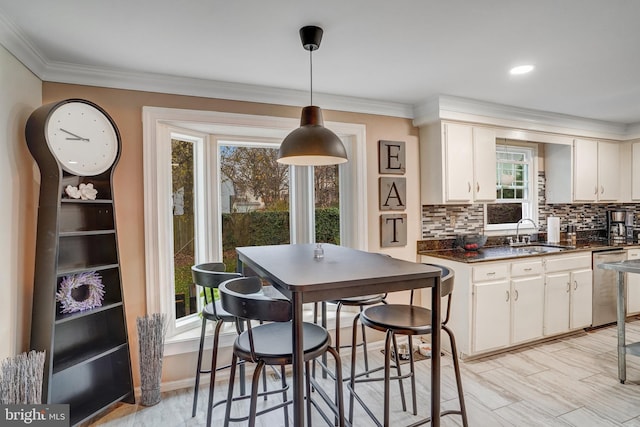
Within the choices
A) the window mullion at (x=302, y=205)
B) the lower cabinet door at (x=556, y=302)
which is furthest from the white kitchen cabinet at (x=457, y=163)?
the window mullion at (x=302, y=205)

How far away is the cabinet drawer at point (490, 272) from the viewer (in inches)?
125

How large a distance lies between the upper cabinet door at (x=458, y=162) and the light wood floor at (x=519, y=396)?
5.00ft

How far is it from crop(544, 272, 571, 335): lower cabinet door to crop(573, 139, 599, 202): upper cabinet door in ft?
4.07

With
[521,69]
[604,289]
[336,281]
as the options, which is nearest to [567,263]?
[604,289]

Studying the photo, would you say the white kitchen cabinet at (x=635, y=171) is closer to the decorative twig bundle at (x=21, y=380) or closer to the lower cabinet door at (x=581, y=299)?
the lower cabinet door at (x=581, y=299)

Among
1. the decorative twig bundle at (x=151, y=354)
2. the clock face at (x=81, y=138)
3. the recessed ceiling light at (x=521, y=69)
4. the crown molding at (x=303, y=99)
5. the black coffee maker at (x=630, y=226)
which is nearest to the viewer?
the clock face at (x=81, y=138)

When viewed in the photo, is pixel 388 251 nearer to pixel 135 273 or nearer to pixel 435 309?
pixel 435 309

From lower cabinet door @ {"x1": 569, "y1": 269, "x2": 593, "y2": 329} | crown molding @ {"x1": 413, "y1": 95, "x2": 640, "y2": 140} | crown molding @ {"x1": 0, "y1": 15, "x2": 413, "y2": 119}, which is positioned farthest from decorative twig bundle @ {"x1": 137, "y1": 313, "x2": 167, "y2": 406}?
lower cabinet door @ {"x1": 569, "y1": 269, "x2": 593, "y2": 329}

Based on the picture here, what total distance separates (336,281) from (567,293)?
332 cm

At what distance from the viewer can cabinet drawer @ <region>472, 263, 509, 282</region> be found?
3170 millimetres

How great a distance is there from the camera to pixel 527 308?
342 cm

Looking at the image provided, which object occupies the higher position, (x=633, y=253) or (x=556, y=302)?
(x=633, y=253)

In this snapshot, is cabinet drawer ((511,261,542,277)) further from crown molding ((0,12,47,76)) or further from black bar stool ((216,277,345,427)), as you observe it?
crown molding ((0,12,47,76))

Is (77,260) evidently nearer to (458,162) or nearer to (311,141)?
(311,141)
